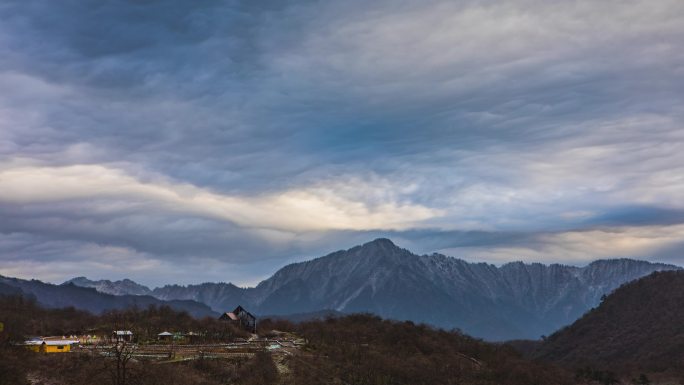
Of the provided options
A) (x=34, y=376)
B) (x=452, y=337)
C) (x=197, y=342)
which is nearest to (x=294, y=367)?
(x=197, y=342)

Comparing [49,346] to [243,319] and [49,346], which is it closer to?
[49,346]

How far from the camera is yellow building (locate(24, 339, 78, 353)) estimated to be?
9973 centimetres

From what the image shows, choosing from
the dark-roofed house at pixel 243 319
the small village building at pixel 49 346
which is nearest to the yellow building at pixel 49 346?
the small village building at pixel 49 346

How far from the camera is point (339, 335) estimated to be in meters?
145

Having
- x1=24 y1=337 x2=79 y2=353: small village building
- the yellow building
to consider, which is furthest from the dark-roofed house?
the yellow building

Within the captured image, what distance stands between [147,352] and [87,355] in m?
10.2

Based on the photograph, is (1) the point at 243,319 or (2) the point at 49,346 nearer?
(2) the point at 49,346

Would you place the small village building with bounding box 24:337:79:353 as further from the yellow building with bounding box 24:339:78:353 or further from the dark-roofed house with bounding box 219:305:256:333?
the dark-roofed house with bounding box 219:305:256:333

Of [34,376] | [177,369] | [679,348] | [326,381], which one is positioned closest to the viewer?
[34,376]

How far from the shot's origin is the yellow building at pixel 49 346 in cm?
9973

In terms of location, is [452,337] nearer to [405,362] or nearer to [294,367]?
[405,362]

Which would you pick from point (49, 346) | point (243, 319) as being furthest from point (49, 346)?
point (243, 319)

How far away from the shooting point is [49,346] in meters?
100

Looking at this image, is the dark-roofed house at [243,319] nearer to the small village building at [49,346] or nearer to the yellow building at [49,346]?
the small village building at [49,346]
